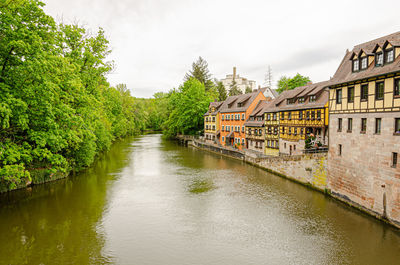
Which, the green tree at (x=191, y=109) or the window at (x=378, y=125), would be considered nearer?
the window at (x=378, y=125)

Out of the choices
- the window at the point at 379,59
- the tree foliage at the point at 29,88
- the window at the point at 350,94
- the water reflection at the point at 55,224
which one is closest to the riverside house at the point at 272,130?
the window at the point at 350,94

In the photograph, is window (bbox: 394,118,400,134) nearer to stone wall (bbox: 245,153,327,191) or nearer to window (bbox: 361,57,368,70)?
window (bbox: 361,57,368,70)

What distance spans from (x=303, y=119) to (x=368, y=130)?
1148 cm

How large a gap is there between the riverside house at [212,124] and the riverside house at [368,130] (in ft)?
97.4

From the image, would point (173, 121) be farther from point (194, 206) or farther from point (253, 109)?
point (194, 206)

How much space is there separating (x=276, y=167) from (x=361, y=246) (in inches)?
527

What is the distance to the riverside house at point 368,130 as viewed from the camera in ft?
42.5

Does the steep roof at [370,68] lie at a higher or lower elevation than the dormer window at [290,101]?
higher

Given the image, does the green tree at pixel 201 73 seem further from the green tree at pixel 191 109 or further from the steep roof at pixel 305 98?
the steep roof at pixel 305 98

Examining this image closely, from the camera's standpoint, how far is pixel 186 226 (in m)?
13.9

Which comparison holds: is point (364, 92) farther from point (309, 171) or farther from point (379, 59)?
point (309, 171)

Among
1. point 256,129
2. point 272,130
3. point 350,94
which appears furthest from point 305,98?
point 350,94

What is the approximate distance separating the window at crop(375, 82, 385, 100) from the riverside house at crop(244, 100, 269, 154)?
62.6 feet

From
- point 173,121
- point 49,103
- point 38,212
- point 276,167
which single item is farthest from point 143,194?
point 173,121
